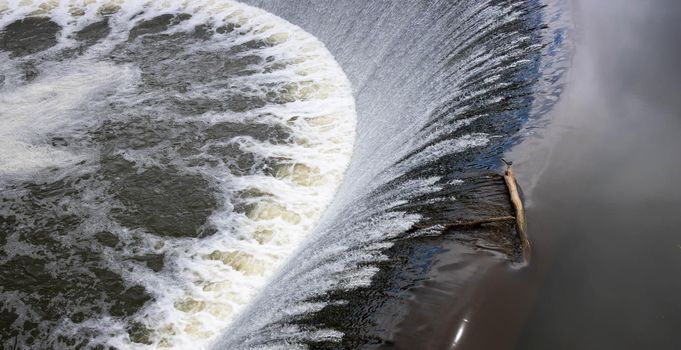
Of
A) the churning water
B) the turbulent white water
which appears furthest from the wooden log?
the turbulent white water

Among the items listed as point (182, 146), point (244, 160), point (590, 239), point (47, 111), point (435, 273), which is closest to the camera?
point (435, 273)

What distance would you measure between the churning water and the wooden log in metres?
0.26

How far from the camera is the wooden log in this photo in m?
3.19

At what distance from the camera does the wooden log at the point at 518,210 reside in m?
3.19

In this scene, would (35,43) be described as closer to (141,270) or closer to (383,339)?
(141,270)

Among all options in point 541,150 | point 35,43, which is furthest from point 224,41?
point 541,150

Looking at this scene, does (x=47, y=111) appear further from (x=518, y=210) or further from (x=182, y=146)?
(x=518, y=210)

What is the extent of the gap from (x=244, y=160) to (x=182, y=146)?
2.71ft

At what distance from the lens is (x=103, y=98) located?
323 inches

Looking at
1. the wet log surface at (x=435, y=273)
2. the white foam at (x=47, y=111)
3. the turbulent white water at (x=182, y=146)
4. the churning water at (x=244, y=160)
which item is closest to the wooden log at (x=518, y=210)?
the wet log surface at (x=435, y=273)

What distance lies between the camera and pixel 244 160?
21.7 feet

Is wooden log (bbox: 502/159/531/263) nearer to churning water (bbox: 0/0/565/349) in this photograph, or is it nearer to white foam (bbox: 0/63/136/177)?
churning water (bbox: 0/0/565/349)

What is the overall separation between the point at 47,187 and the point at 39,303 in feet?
5.91

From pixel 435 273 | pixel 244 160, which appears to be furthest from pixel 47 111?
pixel 435 273
